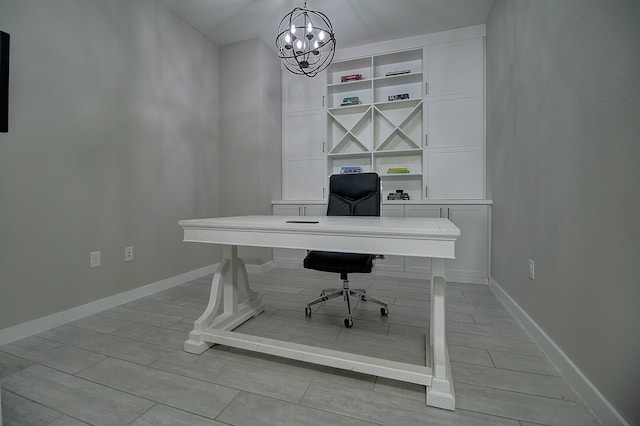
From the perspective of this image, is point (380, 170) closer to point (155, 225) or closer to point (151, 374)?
point (155, 225)

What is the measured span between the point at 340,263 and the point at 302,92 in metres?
2.62

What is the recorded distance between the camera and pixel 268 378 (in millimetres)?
1327

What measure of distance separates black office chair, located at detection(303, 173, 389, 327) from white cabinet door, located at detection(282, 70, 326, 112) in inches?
65.3

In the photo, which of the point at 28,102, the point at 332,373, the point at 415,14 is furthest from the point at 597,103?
the point at 28,102

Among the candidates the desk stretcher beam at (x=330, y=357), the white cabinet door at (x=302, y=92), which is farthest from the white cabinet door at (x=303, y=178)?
the desk stretcher beam at (x=330, y=357)

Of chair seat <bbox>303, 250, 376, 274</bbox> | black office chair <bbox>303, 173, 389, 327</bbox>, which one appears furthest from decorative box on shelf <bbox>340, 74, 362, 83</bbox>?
chair seat <bbox>303, 250, 376, 274</bbox>

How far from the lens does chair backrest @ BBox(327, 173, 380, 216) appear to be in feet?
7.16

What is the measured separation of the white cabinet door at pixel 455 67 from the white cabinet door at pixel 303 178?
5.12 ft

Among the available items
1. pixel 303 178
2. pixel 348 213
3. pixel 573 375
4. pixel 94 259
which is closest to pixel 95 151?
pixel 94 259

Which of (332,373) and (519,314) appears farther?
(519,314)

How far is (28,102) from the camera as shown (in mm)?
1726

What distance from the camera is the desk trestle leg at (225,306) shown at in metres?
1.58

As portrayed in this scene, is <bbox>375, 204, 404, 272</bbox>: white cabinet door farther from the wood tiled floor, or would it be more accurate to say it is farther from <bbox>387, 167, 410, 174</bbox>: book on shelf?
the wood tiled floor

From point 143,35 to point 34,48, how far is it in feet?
3.10
